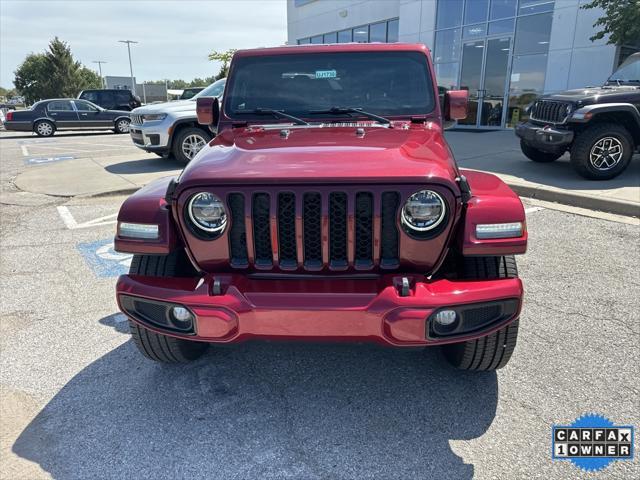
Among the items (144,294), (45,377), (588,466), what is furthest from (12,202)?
(588,466)

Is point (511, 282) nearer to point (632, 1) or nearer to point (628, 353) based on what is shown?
point (628, 353)

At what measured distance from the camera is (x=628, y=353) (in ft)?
9.59

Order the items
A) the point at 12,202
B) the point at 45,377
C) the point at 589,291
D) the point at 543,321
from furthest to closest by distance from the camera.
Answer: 1. the point at 12,202
2. the point at 589,291
3. the point at 543,321
4. the point at 45,377

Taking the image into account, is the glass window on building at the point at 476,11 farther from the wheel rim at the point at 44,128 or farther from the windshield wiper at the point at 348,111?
the wheel rim at the point at 44,128

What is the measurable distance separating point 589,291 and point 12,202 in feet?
25.9

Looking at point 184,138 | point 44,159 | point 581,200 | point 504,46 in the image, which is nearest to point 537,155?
point 581,200

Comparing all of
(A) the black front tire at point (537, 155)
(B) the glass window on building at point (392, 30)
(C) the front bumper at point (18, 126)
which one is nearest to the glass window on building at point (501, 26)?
(B) the glass window on building at point (392, 30)

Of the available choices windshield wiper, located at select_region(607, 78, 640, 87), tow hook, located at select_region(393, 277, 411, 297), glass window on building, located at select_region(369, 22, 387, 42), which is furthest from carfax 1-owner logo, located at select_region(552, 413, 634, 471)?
glass window on building, located at select_region(369, 22, 387, 42)

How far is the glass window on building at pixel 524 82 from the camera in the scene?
13216 mm

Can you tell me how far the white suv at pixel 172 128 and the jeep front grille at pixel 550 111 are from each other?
5768 mm

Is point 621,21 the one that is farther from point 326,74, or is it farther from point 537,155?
point 326,74

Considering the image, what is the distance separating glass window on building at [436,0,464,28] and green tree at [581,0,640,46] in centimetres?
536

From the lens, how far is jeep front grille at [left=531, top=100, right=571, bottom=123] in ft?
23.4

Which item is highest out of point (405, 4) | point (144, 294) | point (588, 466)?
point (405, 4)
